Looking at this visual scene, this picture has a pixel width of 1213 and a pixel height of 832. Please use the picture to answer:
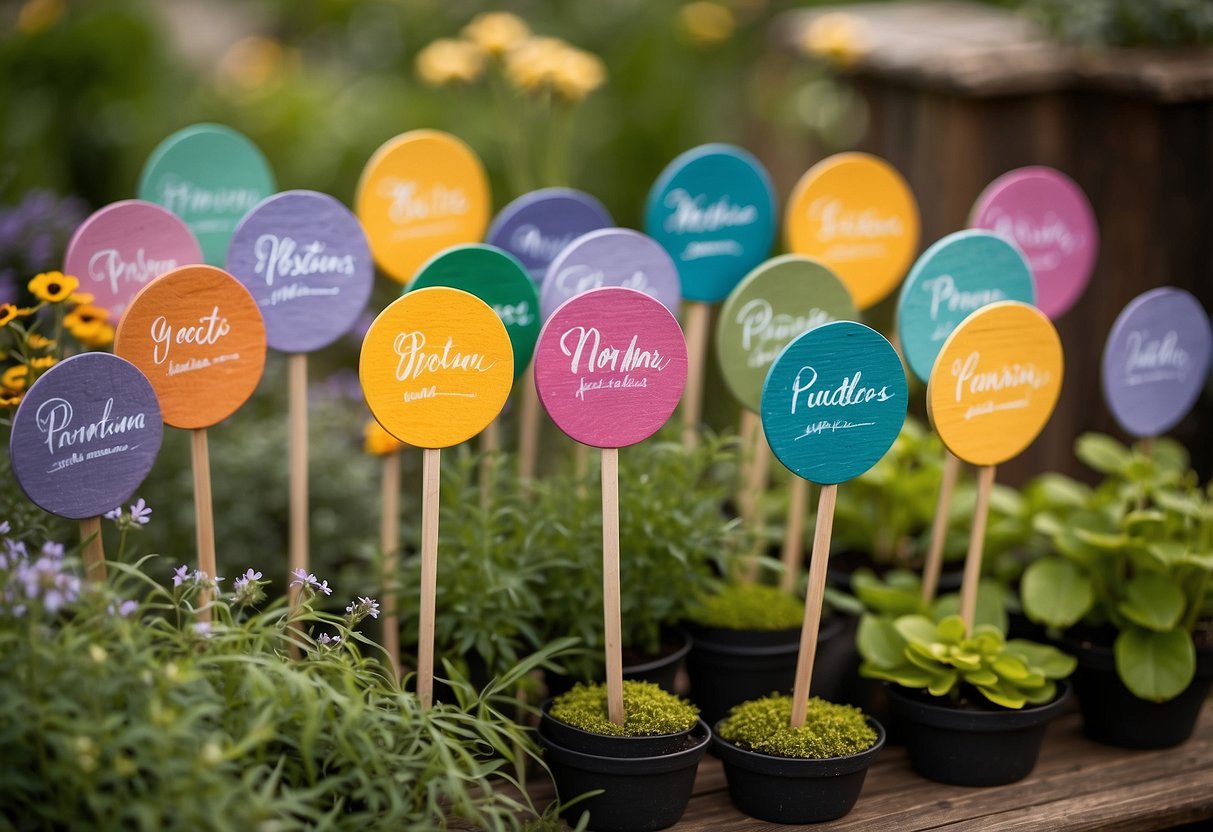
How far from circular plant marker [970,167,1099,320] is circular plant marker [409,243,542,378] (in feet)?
3.35

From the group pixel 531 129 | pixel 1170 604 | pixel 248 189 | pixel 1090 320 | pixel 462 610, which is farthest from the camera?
pixel 531 129

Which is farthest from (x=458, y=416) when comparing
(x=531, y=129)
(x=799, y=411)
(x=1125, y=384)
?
(x=531, y=129)

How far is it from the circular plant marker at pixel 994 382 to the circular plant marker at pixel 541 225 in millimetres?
876

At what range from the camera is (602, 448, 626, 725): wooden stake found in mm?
1836

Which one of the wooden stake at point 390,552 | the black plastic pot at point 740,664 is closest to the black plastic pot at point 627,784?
the black plastic pot at point 740,664

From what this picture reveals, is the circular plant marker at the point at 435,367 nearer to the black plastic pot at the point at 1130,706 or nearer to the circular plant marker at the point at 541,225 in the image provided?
the circular plant marker at the point at 541,225

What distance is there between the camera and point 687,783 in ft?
6.18

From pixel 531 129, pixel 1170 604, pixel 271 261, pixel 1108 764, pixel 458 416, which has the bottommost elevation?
pixel 1108 764

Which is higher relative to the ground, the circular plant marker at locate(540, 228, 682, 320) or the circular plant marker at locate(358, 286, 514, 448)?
the circular plant marker at locate(540, 228, 682, 320)

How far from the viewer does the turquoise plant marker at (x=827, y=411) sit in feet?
5.94

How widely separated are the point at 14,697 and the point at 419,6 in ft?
16.4

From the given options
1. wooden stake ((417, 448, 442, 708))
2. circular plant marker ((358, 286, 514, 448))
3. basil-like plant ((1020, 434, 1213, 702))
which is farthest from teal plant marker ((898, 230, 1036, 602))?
wooden stake ((417, 448, 442, 708))

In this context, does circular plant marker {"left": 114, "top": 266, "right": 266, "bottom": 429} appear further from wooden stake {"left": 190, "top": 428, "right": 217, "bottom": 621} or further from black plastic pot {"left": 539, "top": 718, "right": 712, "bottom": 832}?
black plastic pot {"left": 539, "top": 718, "right": 712, "bottom": 832}

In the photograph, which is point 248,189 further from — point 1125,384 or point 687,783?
point 1125,384
